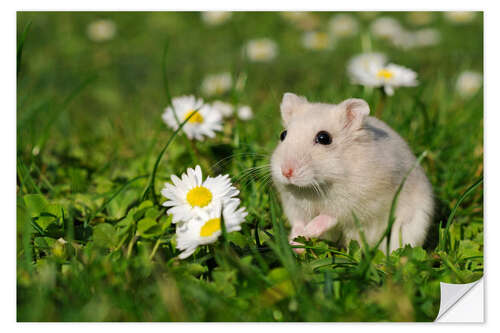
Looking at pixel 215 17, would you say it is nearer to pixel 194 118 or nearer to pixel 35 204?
pixel 194 118

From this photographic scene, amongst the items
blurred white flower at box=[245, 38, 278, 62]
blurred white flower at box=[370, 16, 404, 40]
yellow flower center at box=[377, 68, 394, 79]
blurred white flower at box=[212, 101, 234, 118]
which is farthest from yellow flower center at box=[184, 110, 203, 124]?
blurred white flower at box=[370, 16, 404, 40]

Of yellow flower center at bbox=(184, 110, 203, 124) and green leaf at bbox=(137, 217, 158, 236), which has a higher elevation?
yellow flower center at bbox=(184, 110, 203, 124)

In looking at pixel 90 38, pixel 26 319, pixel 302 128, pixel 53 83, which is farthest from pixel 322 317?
pixel 90 38

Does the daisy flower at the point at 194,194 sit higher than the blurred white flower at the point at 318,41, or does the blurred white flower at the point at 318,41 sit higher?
the blurred white flower at the point at 318,41

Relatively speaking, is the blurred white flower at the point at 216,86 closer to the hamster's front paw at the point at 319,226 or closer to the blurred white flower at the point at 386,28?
the blurred white flower at the point at 386,28

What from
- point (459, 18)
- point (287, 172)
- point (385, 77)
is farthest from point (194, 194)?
point (459, 18)

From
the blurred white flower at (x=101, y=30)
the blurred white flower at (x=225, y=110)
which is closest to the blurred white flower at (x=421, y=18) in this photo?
the blurred white flower at (x=225, y=110)

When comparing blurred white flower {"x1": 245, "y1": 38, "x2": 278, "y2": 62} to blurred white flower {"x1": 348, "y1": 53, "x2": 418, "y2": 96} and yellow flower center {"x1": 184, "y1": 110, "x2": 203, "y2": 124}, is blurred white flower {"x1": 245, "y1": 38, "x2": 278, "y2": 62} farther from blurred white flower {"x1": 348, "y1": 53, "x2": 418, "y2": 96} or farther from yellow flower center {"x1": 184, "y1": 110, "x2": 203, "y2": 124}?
yellow flower center {"x1": 184, "y1": 110, "x2": 203, "y2": 124}
